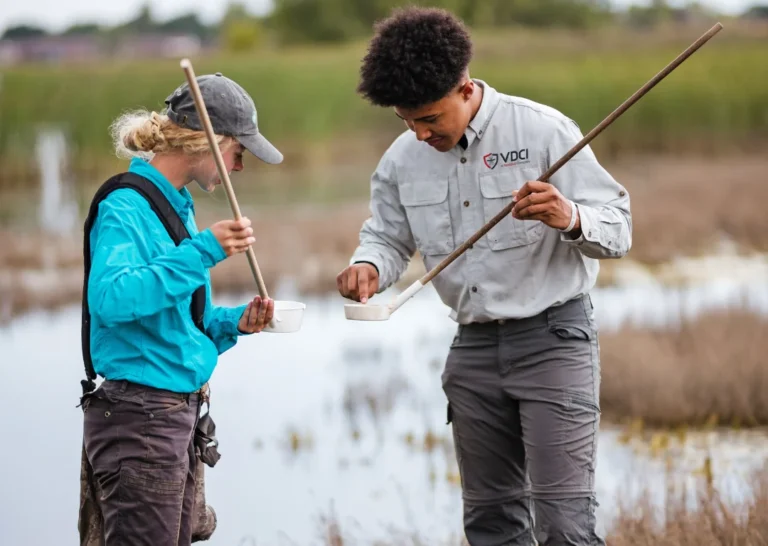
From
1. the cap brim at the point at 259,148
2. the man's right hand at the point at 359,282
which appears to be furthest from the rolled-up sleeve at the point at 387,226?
the cap brim at the point at 259,148

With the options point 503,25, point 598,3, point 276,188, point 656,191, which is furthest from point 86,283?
point 598,3

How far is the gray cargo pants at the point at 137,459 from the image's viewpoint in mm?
3160

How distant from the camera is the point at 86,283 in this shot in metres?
3.19

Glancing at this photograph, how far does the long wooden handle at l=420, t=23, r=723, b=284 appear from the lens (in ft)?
10.5

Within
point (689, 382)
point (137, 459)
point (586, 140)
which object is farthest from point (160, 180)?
point (689, 382)

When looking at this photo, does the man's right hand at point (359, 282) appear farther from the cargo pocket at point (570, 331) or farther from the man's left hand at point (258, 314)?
the cargo pocket at point (570, 331)

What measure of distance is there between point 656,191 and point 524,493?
13.0m

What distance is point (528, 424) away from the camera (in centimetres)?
357

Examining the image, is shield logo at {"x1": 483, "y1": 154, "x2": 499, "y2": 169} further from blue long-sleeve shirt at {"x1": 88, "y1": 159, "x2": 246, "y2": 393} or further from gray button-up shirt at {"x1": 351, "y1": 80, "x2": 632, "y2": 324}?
blue long-sleeve shirt at {"x1": 88, "y1": 159, "x2": 246, "y2": 393}

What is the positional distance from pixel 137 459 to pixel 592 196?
1420 millimetres

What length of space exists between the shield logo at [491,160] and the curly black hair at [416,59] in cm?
27

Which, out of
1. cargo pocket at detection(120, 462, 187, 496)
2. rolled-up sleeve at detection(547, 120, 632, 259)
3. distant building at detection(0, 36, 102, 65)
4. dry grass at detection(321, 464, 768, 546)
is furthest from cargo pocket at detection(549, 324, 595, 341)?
distant building at detection(0, 36, 102, 65)

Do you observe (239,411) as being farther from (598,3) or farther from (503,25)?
(598,3)

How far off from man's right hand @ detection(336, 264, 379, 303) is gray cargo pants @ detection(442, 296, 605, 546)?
0.31 meters
